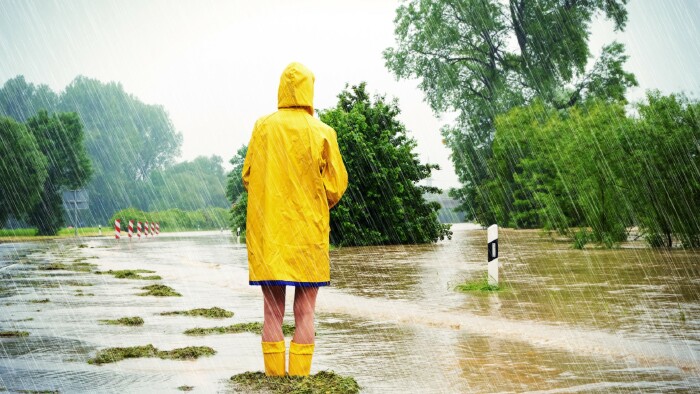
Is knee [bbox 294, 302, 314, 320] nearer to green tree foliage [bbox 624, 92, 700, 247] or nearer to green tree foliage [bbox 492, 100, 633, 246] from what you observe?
green tree foliage [bbox 624, 92, 700, 247]

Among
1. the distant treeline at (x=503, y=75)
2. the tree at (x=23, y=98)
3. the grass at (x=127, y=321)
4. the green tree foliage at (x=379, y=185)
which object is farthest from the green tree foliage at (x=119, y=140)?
the grass at (x=127, y=321)

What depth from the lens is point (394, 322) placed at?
8.56 m

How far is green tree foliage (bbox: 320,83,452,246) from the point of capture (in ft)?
91.4

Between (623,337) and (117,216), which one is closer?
(623,337)

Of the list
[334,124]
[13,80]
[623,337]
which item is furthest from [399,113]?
[13,80]

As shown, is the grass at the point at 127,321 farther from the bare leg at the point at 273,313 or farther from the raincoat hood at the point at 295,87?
the raincoat hood at the point at 295,87

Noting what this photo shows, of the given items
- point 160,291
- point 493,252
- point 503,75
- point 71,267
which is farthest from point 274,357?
point 503,75

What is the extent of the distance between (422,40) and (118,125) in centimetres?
7405

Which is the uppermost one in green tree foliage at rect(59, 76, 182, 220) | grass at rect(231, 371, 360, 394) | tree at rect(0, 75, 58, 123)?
tree at rect(0, 75, 58, 123)

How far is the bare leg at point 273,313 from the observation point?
17.0 feet

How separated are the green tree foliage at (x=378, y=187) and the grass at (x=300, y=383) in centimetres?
2182

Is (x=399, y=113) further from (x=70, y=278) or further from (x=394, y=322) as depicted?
(x=394, y=322)

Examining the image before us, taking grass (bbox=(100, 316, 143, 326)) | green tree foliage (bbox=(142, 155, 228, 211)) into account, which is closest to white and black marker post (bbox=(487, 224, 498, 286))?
grass (bbox=(100, 316, 143, 326))

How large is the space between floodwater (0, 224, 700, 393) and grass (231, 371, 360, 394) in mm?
144
